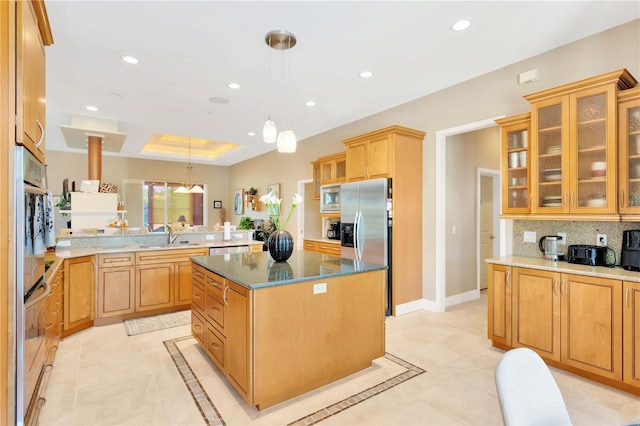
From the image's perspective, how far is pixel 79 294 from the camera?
140 inches

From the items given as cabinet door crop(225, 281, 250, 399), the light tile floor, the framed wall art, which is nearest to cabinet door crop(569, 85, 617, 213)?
the light tile floor

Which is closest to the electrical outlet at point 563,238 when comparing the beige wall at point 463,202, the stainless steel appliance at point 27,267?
the beige wall at point 463,202

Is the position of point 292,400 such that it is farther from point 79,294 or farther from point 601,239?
point 601,239

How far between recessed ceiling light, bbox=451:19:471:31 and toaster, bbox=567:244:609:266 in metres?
2.18

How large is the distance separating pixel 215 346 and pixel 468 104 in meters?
3.84

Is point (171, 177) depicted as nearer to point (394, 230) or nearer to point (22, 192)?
point (394, 230)

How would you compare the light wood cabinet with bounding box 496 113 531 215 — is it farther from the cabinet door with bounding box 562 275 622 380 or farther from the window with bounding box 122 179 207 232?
the window with bounding box 122 179 207 232

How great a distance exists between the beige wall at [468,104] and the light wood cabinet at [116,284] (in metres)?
3.73

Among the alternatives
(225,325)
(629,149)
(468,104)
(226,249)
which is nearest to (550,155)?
(629,149)

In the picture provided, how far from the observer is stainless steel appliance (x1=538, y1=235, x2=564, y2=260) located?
3.00 m

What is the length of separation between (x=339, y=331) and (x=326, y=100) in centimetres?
340

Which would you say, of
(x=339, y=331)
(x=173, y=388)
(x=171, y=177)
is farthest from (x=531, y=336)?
(x=171, y=177)

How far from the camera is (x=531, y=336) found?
9.07 ft

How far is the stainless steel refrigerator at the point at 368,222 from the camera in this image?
4098 mm
